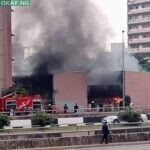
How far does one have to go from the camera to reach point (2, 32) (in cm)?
5738

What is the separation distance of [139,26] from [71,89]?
5401cm

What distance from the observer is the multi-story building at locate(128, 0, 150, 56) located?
360ft

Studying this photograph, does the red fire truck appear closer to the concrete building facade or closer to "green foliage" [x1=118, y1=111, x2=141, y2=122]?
the concrete building facade

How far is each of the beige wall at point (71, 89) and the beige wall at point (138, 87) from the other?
16.9 feet

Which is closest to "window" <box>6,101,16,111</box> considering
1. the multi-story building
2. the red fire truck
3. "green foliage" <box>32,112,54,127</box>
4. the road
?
the red fire truck

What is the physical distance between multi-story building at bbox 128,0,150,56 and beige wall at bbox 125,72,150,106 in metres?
43.7

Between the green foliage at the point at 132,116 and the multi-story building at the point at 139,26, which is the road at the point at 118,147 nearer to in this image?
the green foliage at the point at 132,116

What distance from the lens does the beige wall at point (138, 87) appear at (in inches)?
2450

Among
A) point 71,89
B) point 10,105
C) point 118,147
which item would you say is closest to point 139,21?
point 71,89

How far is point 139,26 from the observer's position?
366 feet

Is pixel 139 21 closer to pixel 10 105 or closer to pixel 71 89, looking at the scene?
pixel 71 89

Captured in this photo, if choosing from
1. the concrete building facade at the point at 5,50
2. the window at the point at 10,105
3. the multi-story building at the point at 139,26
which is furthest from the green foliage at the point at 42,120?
the multi-story building at the point at 139,26

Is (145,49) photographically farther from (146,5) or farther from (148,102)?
(148,102)

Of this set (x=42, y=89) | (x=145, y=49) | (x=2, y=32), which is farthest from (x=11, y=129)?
(x=145, y=49)
